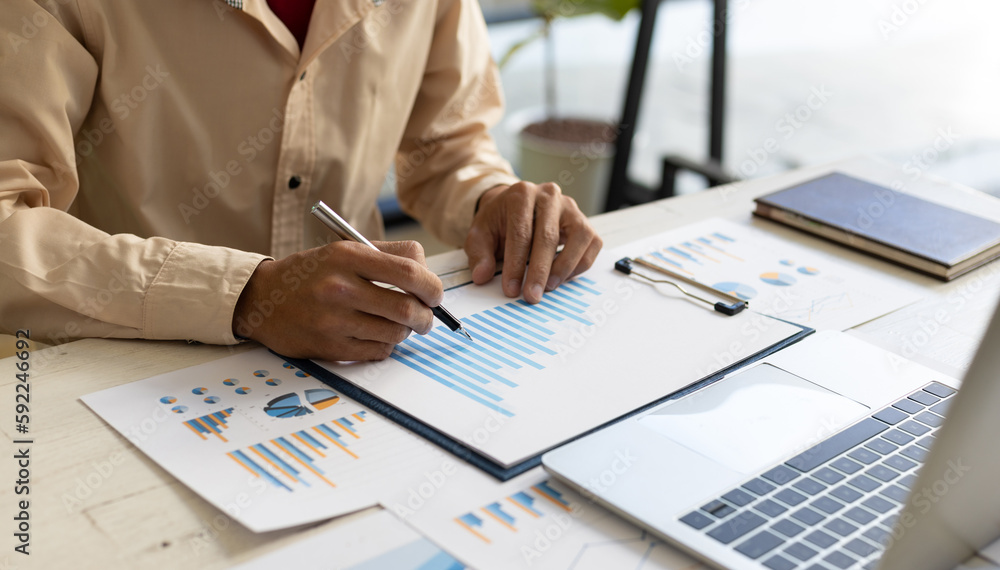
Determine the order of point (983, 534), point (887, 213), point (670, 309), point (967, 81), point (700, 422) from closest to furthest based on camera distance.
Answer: point (983, 534) < point (700, 422) < point (670, 309) < point (887, 213) < point (967, 81)

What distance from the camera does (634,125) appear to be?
8.39ft

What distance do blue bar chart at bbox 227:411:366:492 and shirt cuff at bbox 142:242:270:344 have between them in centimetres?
19

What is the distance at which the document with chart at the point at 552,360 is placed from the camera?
0.73m

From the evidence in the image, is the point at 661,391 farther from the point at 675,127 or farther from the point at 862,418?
the point at 675,127

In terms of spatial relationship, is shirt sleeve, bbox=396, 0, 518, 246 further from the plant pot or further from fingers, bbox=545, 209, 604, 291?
the plant pot

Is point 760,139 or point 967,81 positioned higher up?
point 967,81

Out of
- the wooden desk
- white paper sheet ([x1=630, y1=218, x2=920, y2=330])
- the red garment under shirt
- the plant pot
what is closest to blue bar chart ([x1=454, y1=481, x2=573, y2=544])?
the wooden desk

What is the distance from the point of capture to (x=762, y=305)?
993 millimetres

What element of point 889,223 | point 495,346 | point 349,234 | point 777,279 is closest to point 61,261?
point 349,234

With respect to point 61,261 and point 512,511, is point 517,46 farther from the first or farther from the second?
point 512,511

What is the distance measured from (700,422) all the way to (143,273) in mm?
581

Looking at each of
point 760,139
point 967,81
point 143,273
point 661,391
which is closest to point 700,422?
point 661,391

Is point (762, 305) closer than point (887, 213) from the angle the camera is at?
Yes

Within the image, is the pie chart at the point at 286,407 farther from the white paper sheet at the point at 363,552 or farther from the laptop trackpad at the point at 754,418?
the laptop trackpad at the point at 754,418
